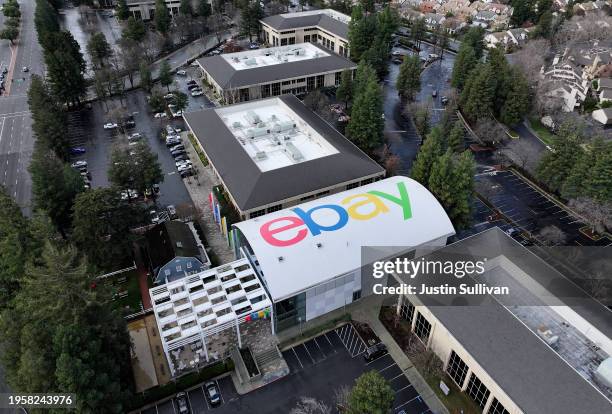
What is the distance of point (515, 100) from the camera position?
7038 cm

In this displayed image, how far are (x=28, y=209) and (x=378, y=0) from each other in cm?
12671

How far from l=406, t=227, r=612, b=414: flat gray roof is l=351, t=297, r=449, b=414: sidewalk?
6060mm

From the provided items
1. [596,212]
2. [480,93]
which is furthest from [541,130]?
[596,212]

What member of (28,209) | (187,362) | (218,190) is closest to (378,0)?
(218,190)

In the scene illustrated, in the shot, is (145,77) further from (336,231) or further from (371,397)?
(371,397)

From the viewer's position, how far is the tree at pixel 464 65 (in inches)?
3078

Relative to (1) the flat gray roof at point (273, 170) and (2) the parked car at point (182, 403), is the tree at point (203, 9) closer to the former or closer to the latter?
(1) the flat gray roof at point (273, 170)

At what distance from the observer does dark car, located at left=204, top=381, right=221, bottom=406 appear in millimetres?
33906

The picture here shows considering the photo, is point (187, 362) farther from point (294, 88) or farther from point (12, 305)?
point (294, 88)

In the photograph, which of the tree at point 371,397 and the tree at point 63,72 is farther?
the tree at point 63,72

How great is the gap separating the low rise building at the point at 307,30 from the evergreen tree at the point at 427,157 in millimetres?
57120

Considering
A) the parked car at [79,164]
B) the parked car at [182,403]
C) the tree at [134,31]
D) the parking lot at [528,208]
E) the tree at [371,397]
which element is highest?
the tree at [134,31]

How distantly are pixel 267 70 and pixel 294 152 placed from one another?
107 ft

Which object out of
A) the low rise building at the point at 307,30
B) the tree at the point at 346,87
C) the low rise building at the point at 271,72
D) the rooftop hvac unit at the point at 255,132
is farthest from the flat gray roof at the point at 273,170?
the low rise building at the point at 307,30
